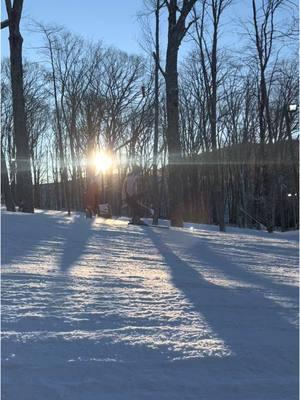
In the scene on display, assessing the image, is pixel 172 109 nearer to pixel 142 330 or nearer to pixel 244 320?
pixel 244 320

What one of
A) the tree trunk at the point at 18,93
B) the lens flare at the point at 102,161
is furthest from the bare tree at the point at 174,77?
the lens flare at the point at 102,161

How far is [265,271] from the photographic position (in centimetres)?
649

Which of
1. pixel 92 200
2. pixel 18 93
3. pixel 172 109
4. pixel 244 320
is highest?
pixel 18 93

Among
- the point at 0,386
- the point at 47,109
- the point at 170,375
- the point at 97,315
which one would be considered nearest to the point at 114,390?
the point at 170,375

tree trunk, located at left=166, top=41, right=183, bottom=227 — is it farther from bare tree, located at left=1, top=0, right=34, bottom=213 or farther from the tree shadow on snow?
the tree shadow on snow

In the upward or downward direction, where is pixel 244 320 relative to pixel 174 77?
downward

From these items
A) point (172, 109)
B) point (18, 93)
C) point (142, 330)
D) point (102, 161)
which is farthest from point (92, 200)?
point (102, 161)

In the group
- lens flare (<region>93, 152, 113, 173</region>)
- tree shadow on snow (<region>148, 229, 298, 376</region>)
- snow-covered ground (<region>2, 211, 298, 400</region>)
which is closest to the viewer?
snow-covered ground (<region>2, 211, 298, 400</region>)

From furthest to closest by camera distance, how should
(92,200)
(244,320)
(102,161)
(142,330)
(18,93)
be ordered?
(102,161) < (92,200) < (18,93) < (244,320) < (142,330)

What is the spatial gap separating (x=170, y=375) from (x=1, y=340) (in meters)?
0.98

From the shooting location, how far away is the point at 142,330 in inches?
131

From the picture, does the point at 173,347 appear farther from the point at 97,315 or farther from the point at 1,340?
the point at 1,340

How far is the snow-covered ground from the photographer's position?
259 centimetres

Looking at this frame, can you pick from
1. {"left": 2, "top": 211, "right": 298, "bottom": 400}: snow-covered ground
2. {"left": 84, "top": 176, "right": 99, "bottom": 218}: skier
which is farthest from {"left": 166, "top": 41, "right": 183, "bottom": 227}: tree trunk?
{"left": 2, "top": 211, "right": 298, "bottom": 400}: snow-covered ground
